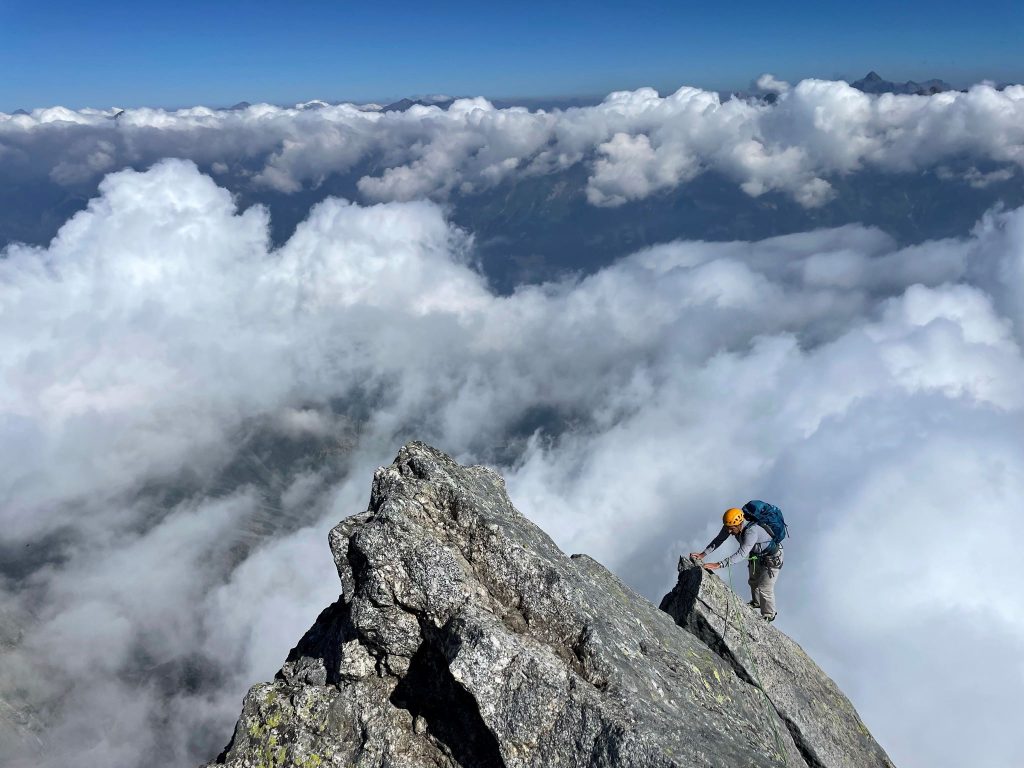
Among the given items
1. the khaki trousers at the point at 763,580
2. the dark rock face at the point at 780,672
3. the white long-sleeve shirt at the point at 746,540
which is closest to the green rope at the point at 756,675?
the dark rock face at the point at 780,672

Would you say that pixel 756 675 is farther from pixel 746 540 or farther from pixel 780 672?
pixel 746 540

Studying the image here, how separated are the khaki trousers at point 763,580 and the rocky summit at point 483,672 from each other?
23.3ft

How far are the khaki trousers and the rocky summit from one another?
7.10 m

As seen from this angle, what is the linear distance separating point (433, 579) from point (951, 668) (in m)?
209

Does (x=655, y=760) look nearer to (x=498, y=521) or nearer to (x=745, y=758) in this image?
(x=745, y=758)

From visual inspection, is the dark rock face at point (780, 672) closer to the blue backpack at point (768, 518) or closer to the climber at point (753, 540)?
the climber at point (753, 540)

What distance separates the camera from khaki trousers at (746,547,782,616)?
88.8 feet

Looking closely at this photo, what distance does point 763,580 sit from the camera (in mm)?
27594

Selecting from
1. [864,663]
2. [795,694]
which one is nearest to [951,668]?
[864,663]

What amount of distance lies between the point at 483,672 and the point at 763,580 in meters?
17.8

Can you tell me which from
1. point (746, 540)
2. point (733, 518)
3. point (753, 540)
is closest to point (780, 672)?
point (746, 540)

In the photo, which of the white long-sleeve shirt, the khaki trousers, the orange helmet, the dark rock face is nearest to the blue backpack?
the white long-sleeve shirt

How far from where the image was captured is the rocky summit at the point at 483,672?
13750 millimetres

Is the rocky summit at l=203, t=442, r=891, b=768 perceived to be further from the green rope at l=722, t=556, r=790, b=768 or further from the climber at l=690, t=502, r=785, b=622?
the climber at l=690, t=502, r=785, b=622
